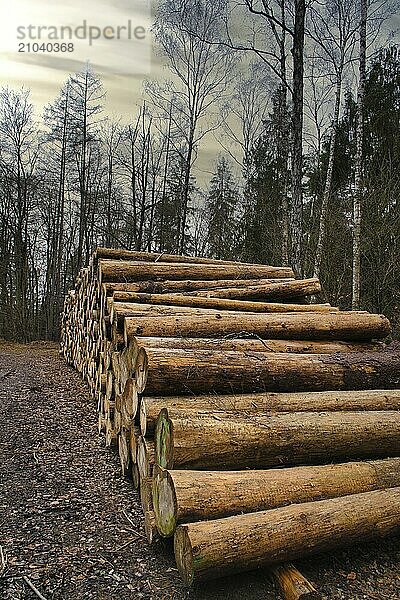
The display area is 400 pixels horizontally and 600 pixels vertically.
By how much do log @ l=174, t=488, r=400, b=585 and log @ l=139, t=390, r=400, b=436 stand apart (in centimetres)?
81

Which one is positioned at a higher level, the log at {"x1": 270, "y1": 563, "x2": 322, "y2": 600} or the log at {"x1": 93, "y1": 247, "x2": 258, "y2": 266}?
the log at {"x1": 93, "y1": 247, "x2": 258, "y2": 266}

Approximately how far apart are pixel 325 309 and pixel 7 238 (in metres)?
21.9

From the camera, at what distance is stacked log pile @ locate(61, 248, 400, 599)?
10.5 ft

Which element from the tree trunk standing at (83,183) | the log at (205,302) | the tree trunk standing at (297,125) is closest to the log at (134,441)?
the log at (205,302)

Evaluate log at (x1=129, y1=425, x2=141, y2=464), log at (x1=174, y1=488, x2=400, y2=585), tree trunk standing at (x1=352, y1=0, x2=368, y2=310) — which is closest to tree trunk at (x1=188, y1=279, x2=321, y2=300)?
log at (x1=129, y1=425, x2=141, y2=464)

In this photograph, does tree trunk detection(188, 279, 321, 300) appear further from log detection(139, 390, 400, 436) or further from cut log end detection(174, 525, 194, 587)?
cut log end detection(174, 525, 194, 587)

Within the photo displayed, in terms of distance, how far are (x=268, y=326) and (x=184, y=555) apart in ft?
9.32

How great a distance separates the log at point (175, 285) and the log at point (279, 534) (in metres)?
4.03

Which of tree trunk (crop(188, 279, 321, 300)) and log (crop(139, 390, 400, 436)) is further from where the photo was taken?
tree trunk (crop(188, 279, 321, 300))

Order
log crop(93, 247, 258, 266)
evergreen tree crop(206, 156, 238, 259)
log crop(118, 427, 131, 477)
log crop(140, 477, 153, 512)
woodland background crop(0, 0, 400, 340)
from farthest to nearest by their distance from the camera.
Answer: evergreen tree crop(206, 156, 238, 259)
woodland background crop(0, 0, 400, 340)
log crop(93, 247, 258, 266)
log crop(118, 427, 131, 477)
log crop(140, 477, 153, 512)

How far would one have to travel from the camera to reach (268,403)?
419 centimetres

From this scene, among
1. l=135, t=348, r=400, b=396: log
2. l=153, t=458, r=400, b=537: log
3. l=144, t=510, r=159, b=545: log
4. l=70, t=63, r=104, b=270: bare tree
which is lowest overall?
l=144, t=510, r=159, b=545: log

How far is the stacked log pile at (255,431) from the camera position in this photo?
126 inches

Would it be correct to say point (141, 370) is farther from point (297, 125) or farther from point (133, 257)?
point (297, 125)
